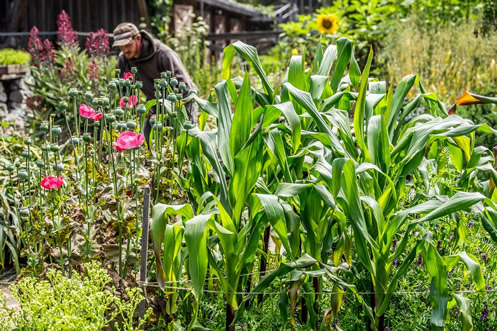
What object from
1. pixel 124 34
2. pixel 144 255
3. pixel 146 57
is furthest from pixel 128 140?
pixel 146 57

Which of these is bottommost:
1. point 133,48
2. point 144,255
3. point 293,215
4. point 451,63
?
point 144,255

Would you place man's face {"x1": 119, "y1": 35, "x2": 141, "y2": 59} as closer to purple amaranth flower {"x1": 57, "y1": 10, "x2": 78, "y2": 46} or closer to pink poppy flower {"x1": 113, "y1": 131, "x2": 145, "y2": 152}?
pink poppy flower {"x1": 113, "y1": 131, "x2": 145, "y2": 152}

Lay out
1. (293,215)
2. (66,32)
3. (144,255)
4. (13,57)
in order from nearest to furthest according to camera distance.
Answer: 1. (293,215)
2. (144,255)
3. (66,32)
4. (13,57)

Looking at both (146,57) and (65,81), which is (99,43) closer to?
(65,81)

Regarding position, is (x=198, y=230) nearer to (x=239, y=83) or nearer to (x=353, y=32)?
(x=239, y=83)

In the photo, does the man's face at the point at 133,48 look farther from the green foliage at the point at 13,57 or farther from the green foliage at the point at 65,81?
the green foliage at the point at 13,57

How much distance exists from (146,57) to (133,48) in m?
0.16

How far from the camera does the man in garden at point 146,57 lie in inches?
190

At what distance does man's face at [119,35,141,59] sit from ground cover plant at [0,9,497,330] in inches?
86.6

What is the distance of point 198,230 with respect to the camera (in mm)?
1899

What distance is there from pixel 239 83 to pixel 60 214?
91 centimetres

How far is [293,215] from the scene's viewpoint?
2.04 metres

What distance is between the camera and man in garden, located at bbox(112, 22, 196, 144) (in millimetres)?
4828

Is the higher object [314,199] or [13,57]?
[13,57]
